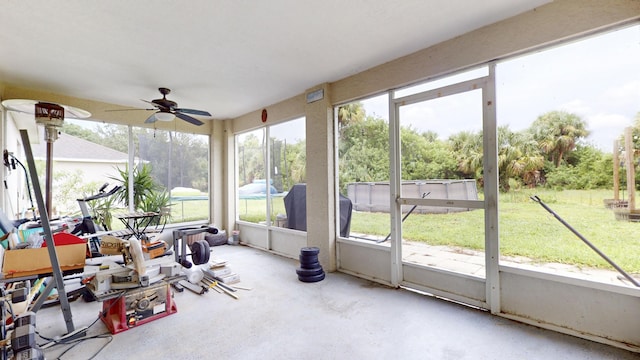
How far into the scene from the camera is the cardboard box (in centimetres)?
203

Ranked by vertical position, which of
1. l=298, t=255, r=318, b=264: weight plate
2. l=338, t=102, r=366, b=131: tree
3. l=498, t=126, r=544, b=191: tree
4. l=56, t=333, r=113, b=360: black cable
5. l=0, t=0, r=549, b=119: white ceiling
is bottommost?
l=56, t=333, r=113, b=360: black cable

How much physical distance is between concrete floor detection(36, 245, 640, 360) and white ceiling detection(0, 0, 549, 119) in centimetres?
273

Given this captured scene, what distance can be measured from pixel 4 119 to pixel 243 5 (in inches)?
162

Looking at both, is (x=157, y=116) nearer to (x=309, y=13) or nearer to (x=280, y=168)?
→ (x=280, y=168)

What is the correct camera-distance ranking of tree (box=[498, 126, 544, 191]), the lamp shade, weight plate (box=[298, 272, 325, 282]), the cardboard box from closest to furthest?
the cardboard box
tree (box=[498, 126, 544, 191])
weight plate (box=[298, 272, 325, 282])
the lamp shade

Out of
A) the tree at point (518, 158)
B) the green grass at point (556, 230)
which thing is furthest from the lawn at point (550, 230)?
the tree at point (518, 158)

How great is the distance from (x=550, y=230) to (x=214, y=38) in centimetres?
365

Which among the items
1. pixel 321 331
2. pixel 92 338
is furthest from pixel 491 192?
pixel 92 338

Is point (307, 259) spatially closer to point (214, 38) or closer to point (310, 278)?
point (310, 278)

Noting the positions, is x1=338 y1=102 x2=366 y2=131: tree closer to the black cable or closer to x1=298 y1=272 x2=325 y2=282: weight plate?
x1=298 y1=272 x2=325 y2=282: weight plate

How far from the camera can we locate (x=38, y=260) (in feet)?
7.30

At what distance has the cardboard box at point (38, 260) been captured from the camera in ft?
6.66

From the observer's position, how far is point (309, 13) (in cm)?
229

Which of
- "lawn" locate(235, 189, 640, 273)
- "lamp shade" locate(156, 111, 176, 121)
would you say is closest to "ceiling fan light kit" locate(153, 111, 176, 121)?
"lamp shade" locate(156, 111, 176, 121)
